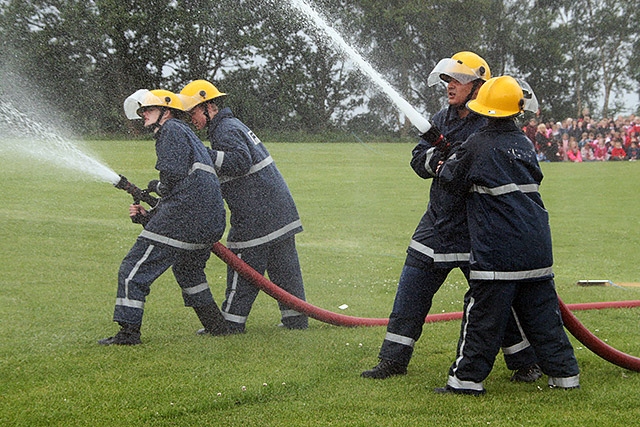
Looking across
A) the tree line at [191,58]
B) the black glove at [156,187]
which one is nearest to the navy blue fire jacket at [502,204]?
the black glove at [156,187]

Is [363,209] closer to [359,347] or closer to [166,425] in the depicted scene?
[359,347]

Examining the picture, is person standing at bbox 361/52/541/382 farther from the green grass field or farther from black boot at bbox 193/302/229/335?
black boot at bbox 193/302/229/335

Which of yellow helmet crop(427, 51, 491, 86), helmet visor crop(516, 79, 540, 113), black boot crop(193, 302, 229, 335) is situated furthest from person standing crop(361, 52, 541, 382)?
black boot crop(193, 302, 229, 335)

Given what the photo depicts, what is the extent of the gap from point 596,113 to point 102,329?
145 feet

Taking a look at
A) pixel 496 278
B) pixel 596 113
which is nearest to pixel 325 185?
pixel 496 278

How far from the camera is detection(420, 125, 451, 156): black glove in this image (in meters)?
4.98

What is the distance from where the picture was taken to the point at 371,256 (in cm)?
1094

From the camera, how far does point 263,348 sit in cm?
603

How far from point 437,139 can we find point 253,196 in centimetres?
218

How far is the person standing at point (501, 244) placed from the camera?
4.77 meters

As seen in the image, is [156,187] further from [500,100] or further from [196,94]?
[500,100]

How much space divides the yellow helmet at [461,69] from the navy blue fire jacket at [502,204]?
481 mm

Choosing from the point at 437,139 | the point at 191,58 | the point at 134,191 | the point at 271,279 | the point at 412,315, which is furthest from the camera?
the point at 191,58

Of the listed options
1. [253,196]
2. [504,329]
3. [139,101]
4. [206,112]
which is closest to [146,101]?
[139,101]
